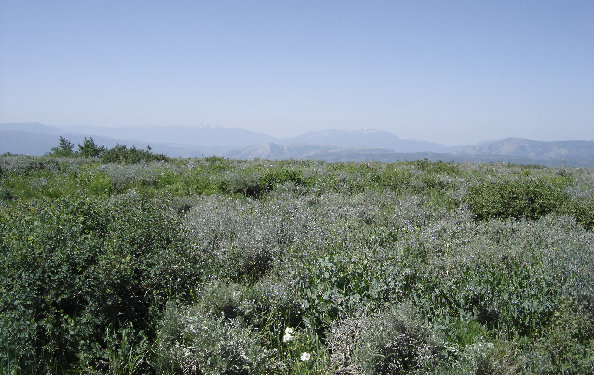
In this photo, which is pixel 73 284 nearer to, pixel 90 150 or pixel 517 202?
pixel 517 202

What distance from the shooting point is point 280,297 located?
4.05 metres

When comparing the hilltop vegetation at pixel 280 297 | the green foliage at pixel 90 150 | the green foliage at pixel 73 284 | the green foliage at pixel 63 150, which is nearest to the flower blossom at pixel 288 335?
the hilltop vegetation at pixel 280 297

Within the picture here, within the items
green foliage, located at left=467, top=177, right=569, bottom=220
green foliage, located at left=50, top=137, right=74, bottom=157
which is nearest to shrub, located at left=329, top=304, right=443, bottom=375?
green foliage, located at left=467, top=177, right=569, bottom=220

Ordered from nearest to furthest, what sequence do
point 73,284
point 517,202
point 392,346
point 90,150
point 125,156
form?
point 392,346 → point 73,284 → point 517,202 → point 125,156 → point 90,150

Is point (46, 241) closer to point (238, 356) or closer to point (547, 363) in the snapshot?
point (238, 356)

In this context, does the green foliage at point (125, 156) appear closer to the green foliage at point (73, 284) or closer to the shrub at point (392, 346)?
the green foliage at point (73, 284)

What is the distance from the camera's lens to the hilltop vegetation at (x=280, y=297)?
10.3 ft

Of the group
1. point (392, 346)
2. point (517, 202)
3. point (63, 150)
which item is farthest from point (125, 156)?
point (392, 346)

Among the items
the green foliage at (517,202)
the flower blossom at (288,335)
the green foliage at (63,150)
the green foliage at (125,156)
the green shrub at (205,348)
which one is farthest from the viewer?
the green foliage at (63,150)

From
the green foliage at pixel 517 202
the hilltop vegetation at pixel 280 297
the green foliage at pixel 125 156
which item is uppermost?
the green foliage at pixel 125 156

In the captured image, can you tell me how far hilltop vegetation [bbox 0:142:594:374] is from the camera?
314 centimetres

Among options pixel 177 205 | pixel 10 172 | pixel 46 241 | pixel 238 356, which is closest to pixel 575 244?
pixel 238 356

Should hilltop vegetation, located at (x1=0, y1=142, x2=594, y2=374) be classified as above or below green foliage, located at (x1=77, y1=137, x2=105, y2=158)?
below

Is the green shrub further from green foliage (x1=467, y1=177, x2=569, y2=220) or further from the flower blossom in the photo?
green foliage (x1=467, y1=177, x2=569, y2=220)
